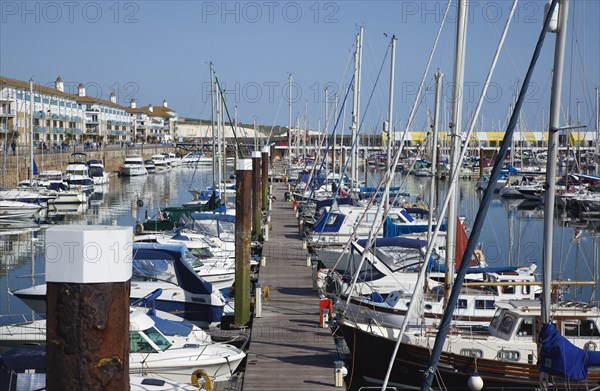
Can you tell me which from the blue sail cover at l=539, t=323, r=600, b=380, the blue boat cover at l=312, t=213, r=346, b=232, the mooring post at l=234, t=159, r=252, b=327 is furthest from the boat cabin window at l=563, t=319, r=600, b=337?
the blue boat cover at l=312, t=213, r=346, b=232

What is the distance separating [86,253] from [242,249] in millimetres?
16478

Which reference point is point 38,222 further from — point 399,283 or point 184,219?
point 399,283

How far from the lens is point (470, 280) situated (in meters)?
20.2

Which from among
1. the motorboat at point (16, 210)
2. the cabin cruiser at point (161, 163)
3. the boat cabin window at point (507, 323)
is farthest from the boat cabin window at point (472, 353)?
the cabin cruiser at point (161, 163)

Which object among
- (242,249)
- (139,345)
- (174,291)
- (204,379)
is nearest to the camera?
(204,379)

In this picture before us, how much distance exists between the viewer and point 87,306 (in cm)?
413

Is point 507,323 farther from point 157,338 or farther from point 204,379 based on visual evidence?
point 157,338

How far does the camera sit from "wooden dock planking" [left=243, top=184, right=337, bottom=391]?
14.4 m

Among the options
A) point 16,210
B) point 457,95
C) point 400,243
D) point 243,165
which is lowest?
point 16,210

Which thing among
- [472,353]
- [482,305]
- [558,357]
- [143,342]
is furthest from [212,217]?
[558,357]

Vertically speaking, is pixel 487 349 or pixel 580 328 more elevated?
pixel 580 328

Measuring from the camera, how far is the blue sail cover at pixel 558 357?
11820 millimetres

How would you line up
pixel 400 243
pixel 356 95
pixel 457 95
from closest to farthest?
pixel 457 95
pixel 400 243
pixel 356 95

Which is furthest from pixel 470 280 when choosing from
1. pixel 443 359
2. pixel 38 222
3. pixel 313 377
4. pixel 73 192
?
pixel 73 192
